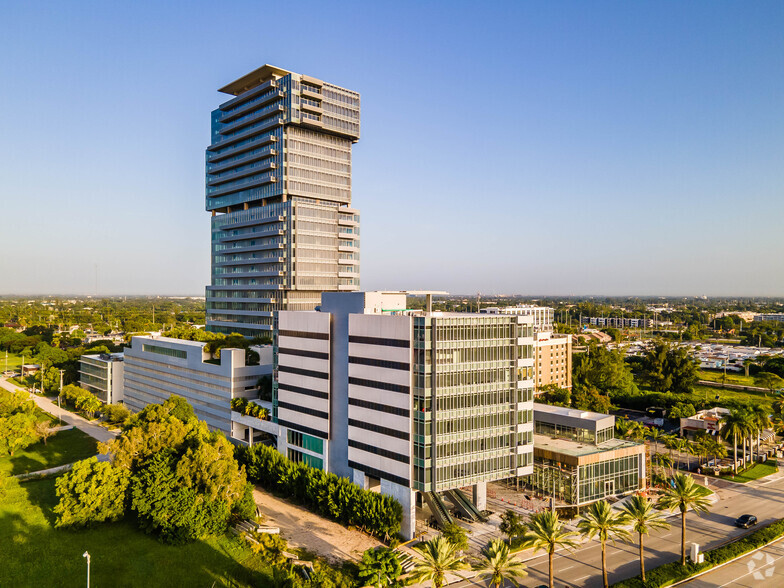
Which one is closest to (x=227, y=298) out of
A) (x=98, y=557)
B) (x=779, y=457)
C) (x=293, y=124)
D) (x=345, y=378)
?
(x=293, y=124)

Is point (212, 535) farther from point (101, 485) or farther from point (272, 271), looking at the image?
point (272, 271)

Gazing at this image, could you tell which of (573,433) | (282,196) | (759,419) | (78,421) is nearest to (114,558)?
(573,433)

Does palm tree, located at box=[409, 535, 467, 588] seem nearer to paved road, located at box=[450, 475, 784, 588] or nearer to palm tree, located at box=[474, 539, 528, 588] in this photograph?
palm tree, located at box=[474, 539, 528, 588]

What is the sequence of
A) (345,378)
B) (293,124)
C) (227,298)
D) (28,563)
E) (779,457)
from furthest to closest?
(227,298)
(293,124)
(779,457)
(345,378)
(28,563)

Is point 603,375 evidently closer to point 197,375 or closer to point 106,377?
point 197,375

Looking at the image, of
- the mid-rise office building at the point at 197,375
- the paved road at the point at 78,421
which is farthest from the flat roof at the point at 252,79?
the paved road at the point at 78,421
